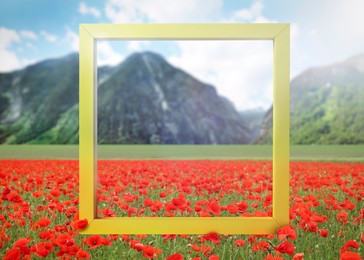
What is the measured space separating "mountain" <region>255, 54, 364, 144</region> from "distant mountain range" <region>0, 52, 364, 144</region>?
0.06m

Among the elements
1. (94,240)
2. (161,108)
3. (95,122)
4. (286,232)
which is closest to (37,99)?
(161,108)

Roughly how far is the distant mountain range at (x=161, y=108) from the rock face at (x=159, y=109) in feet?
0.30

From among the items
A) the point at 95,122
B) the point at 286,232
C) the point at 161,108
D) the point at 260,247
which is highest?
the point at 161,108

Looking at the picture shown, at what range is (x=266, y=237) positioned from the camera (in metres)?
3.53

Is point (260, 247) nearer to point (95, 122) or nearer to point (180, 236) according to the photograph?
point (180, 236)

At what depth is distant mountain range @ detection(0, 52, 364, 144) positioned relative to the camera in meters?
29.0

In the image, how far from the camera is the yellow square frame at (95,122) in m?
3.43

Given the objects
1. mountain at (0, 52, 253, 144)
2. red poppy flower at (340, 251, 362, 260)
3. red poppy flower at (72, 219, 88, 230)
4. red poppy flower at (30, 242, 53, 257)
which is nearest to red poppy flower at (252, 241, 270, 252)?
red poppy flower at (340, 251, 362, 260)

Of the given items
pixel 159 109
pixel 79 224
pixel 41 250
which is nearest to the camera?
pixel 41 250

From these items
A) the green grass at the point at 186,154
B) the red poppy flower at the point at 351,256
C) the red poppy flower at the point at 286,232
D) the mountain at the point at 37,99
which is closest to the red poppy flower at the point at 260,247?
the red poppy flower at the point at 286,232

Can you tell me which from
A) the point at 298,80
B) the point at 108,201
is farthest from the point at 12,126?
the point at 108,201

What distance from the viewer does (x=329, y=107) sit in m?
32.5

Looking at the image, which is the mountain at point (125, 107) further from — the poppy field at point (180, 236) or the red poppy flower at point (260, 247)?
the red poppy flower at point (260, 247)

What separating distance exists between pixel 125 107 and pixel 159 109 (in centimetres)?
416
